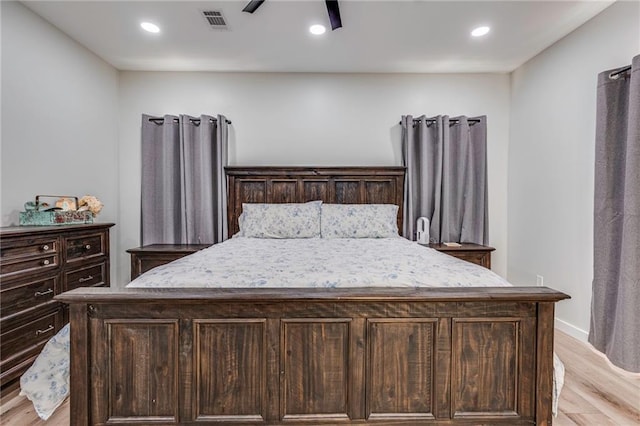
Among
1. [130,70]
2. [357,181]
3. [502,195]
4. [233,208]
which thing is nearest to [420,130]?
[357,181]

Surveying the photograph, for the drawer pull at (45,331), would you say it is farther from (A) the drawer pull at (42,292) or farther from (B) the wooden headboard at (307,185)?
(B) the wooden headboard at (307,185)

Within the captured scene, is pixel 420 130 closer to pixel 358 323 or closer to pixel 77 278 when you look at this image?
pixel 358 323

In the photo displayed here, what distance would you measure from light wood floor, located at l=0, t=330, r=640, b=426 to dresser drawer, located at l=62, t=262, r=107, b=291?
2.47 feet

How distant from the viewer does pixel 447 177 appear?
362cm

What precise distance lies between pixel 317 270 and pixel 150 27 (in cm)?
254

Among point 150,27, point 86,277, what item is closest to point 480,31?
point 150,27

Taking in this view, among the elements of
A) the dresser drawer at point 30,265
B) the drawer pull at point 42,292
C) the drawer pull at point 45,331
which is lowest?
the drawer pull at point 45,331

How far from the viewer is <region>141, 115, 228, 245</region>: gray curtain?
140 inches

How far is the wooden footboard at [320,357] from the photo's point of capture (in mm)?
1409

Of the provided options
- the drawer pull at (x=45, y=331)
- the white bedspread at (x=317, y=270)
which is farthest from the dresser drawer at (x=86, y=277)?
the white bedspread at (x=317, y=270)

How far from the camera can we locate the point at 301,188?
3.57m

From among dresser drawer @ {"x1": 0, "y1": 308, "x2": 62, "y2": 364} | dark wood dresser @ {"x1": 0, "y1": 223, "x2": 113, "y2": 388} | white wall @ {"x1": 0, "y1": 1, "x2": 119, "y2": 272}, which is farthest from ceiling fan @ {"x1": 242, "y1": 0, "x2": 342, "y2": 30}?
dresser drawer @ {"x1": 0, "y1": 308, "x2": 62, "y2": 364}

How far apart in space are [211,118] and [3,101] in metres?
1.64

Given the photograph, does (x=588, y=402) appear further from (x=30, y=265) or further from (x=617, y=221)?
(x=30, y=265)
